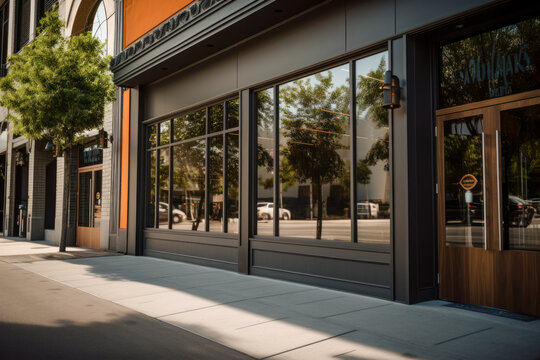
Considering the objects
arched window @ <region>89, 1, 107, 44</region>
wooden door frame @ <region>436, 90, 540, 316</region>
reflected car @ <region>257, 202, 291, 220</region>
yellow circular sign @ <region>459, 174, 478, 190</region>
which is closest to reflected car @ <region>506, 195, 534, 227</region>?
wooden door frame @ <region>436, 90, 540, 316</region>

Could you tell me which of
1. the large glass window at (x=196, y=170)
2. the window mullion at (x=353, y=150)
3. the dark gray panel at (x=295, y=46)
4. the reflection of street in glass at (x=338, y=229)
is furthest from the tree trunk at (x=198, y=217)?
the window mullion at (x=353, y=150)

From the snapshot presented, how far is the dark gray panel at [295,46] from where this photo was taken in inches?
291

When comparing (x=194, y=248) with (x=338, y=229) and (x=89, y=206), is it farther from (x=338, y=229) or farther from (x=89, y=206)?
(x=89, y=206)

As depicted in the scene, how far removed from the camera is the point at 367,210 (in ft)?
22.8

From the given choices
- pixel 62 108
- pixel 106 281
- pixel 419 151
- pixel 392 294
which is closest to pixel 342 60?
pixel 419 151

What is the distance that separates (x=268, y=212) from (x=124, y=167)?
6003 mm

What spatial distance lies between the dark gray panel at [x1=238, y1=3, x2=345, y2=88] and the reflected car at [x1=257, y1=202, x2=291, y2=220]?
7.83ft

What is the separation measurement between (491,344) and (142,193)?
9.85 metres

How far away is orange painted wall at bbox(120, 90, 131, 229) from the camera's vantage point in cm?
1281

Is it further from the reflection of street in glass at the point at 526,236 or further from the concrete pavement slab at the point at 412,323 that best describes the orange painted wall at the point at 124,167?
the reflection of street in glass at the point at 526,236

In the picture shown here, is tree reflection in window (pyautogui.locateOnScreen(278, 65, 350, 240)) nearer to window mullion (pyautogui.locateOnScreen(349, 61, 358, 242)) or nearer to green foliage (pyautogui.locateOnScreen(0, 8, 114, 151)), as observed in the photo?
window mullion (pyautogui.locateOnScreen(349, 61, 358, 242))

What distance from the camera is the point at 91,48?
1309cm

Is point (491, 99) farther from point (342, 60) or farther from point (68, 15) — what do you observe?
point (68, 15)

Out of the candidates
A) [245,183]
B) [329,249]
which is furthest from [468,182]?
[245,183]
